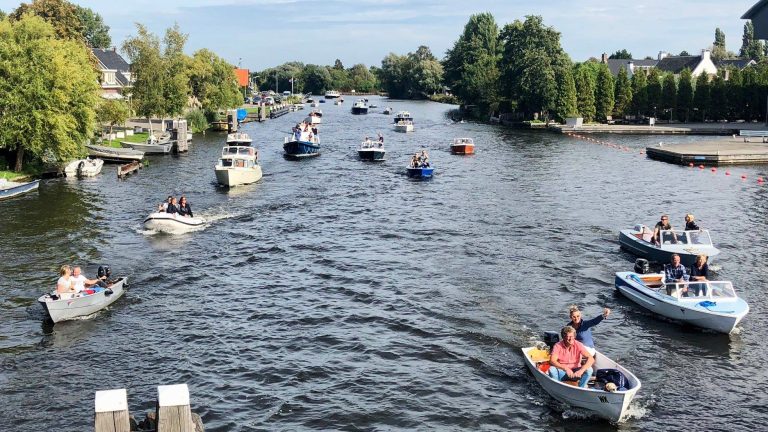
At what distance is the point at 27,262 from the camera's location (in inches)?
1486

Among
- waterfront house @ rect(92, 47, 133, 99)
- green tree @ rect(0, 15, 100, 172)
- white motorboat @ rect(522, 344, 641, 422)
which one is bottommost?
white motorboat @ rect(522, 344, 641, 422)

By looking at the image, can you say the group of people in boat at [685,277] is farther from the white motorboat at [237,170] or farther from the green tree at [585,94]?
the green tree at [585,94]

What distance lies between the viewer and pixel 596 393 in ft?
71.6

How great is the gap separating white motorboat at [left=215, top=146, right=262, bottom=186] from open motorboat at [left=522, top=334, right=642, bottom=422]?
135 feet

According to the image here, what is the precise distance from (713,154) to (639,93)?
52.8 m

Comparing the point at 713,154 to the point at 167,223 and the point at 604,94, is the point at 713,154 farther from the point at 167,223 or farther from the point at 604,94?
the point at 167,223

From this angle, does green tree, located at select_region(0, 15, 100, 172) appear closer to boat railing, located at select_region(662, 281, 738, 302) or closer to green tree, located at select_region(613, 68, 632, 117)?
boat railing, located at select_region(662, 281, 738, 302)

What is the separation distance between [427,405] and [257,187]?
42001 mm

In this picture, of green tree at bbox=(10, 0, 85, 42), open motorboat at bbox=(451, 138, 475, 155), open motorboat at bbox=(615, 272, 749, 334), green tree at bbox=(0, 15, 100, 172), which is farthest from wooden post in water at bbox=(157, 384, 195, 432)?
green tree at bbox=(10, 0, 85, 42)

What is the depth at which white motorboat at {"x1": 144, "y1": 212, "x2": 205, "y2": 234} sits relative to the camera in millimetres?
44031

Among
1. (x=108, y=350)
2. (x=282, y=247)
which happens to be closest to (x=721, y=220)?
(x=282, y=247)

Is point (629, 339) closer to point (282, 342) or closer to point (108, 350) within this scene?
point (282, 342)

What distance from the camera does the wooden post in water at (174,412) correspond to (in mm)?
12852

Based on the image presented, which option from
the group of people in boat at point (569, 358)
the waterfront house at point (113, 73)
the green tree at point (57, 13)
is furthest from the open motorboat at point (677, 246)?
the waterfront house at point (113, 73)
